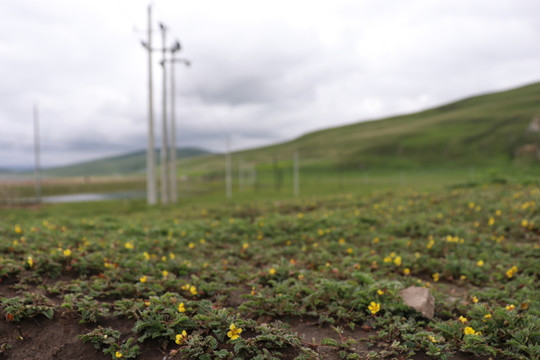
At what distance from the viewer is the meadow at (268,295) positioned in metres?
3.19

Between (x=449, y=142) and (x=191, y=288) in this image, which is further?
(x=449, y=142)

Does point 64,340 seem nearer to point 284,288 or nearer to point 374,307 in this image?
point 284,288

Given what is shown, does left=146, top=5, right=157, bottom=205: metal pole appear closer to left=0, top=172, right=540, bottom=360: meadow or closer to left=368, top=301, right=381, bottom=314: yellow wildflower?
left=0, top=172, right=540, bottom=360: meadow

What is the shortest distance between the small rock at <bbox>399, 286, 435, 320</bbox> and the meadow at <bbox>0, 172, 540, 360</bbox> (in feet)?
0.38

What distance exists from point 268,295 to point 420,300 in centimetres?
184

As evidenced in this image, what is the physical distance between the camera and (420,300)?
159 inches

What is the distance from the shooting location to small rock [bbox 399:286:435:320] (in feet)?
12.9

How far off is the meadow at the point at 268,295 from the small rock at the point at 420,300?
0.38 feet

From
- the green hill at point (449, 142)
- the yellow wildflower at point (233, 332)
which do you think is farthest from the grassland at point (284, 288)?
the green hill at point (449, 142)

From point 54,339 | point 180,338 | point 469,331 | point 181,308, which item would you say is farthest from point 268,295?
point 54,339

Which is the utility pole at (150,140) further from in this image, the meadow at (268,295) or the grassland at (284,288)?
the meadow at (268,295)

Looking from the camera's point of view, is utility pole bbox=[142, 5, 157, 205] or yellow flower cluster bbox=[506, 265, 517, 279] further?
utility pole bbox=[142, 5, 157, 205]

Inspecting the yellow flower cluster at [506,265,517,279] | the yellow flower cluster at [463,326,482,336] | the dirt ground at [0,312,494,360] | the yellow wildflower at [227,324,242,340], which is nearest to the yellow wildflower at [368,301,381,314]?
the dirt ground at [0,312,494,360]

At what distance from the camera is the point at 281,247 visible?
7.39m
